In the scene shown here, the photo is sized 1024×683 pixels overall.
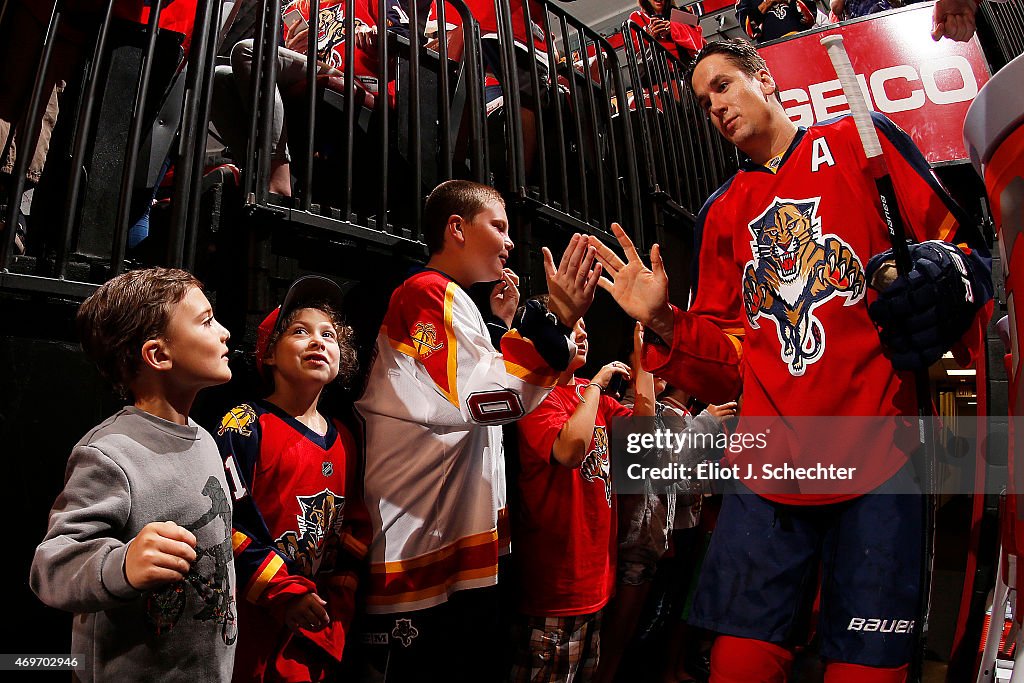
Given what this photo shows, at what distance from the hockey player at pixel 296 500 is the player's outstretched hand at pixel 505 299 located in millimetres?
370

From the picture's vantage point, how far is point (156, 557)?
74 cm

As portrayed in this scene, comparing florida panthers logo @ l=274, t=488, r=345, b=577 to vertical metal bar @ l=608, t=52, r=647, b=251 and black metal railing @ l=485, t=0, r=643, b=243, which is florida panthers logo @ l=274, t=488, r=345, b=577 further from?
vertical metal bar @ l=608, t=52, r=647, b=251

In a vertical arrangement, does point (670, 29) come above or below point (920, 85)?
above

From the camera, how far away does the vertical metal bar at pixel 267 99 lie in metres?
1.27

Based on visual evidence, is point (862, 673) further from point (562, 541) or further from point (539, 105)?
point (539, 105)

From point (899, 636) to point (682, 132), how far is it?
4.51 ft

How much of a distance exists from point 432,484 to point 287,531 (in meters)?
0.25

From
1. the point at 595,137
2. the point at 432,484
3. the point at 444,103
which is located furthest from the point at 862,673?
the point at 595,137

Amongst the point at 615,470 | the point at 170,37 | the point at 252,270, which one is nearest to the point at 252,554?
the point at 252,270

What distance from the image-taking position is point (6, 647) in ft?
3.24

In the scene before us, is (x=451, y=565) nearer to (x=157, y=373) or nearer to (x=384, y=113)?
(x=157, y=373)

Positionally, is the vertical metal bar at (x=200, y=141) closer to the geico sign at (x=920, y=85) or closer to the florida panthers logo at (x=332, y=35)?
the florida panthers logo at (x=332, y=35)

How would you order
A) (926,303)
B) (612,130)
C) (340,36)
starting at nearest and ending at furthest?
1. (926,303)
2. (612,130)
3. (340,36)

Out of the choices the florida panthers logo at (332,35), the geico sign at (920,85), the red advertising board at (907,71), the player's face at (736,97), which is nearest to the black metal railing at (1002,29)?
the player's face at (736,97)
